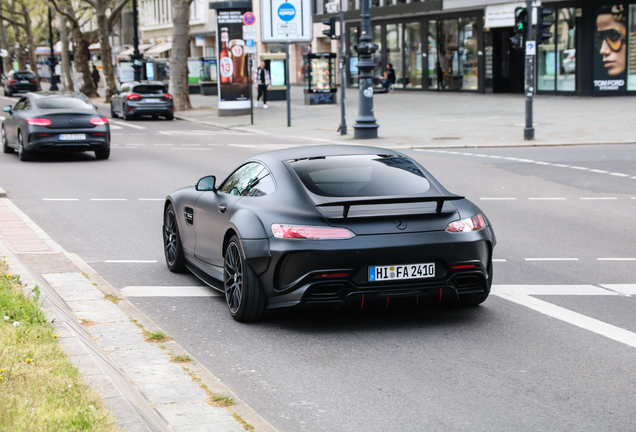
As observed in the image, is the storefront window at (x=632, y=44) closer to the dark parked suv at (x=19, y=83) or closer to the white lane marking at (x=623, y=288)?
the white lane marking at (x=623, y=288)

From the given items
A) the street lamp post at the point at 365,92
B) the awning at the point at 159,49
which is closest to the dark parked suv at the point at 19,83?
the awning at the point at 159,49

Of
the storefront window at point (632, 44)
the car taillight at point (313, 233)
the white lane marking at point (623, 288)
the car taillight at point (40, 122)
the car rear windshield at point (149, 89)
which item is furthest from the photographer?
the storefront window at point (632, 44)

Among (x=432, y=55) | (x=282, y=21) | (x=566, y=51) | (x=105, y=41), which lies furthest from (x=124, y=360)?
(x=105, y=41)

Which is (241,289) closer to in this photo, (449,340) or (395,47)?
(449,340)

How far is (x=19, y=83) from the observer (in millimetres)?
62156

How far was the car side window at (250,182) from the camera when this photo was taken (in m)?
6.74

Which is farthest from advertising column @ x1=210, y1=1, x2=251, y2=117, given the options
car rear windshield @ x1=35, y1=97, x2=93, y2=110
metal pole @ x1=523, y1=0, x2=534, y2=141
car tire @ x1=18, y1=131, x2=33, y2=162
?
car tire @ x1=18, y1=131, x2=33, y2=162

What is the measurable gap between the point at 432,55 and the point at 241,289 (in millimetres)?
42172

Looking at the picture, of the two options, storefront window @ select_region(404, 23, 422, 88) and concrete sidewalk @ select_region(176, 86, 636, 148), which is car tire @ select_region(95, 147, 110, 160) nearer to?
concrete sidewalk @ select_region(176, 86, 636, 148)

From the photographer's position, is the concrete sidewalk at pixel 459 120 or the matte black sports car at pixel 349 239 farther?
the concrete sidewalk at pixel 459 120

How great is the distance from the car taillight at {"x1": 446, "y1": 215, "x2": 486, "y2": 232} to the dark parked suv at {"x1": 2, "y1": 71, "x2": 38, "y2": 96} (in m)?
59.9

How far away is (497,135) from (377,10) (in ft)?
87.3

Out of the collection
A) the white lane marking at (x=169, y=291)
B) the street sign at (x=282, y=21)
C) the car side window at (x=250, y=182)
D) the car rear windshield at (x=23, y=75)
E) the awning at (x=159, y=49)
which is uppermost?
the awning at (x=159, y=49)

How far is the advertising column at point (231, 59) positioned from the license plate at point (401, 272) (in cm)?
3093
